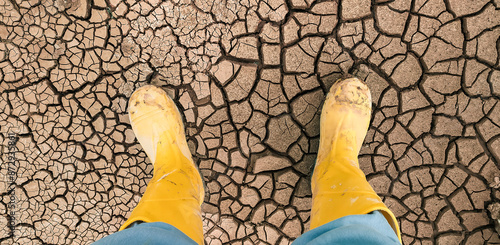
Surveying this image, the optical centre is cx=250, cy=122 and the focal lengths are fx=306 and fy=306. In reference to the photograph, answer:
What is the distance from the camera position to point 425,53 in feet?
6.75

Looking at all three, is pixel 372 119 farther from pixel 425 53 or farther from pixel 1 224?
pixel 1 224

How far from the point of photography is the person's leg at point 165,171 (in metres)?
1.53

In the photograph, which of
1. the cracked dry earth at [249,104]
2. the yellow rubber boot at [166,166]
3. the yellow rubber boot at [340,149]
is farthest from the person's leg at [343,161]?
the yellow rubber boot at [166,166]

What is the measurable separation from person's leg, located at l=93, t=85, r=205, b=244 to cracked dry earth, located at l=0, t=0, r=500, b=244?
151 mm

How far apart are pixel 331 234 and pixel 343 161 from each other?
0.68m

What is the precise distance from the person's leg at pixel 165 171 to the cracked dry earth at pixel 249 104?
15 centimetres

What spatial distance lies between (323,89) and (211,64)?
0.79m

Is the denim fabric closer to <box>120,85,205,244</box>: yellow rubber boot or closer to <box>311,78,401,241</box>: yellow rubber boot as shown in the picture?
<box>311,78,401,241</box>: yellow rubber boot

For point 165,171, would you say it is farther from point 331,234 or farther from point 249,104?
point 331,234

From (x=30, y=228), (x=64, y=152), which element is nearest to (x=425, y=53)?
(x=64, y=152)

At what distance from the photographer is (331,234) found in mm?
1230

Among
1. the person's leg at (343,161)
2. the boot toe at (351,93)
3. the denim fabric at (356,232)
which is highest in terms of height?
the boot toe at (351,93)

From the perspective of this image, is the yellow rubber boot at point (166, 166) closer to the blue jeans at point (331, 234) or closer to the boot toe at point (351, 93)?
the blue jeans at point (331, 234)

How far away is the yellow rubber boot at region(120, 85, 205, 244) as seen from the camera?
5.16 ft
